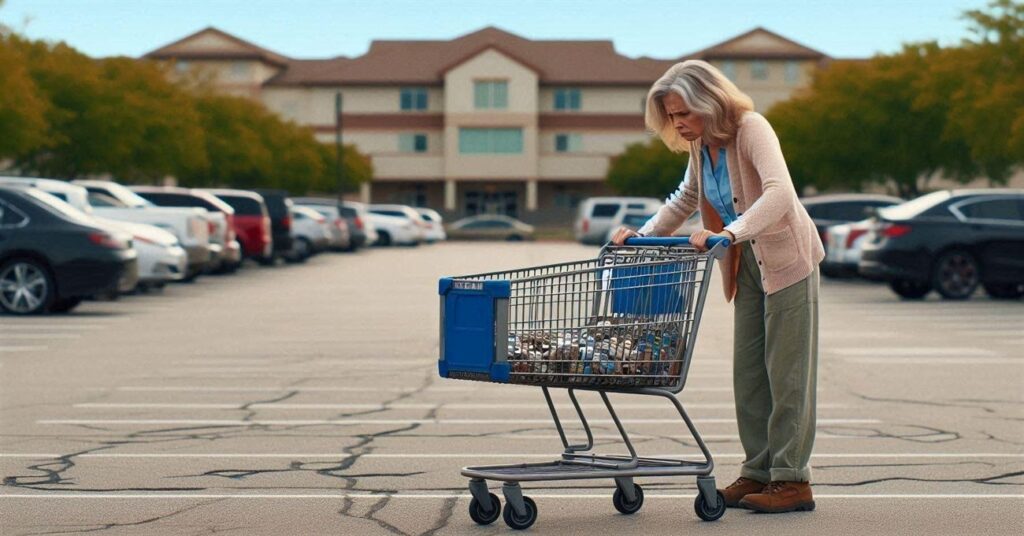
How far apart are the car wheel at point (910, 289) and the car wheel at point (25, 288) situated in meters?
12.5

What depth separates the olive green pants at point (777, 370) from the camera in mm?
6996

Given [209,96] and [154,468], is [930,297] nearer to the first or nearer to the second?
[154,468]

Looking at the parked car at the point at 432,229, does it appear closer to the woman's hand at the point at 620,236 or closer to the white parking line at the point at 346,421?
the white parking line at the point at 346,421

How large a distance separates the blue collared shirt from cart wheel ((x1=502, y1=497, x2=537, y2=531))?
1.49 m

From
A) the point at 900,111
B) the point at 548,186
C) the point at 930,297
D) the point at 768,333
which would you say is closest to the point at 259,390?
the point at 768,333

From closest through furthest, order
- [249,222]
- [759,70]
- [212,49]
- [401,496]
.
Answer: [401,496] < [249,222] < [759,70] < [212,49]

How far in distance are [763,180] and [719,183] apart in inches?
13.5

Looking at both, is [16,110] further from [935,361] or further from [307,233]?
[935,361]

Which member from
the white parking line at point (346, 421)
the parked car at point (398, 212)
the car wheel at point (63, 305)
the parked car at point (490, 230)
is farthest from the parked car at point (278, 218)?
the parked car at point (490, 230)

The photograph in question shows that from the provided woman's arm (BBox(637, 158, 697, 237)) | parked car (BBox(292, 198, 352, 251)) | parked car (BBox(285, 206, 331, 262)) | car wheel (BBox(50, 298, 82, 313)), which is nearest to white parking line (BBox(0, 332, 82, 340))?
car wheel (BBox(50, 298, 82, 313))

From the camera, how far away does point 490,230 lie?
84.7m

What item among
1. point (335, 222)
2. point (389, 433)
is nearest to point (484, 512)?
point (389, 433)

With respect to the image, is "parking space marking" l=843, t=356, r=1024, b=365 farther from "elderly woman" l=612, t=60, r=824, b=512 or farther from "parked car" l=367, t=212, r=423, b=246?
"parked car" l=367, t=212, r=423, b=246

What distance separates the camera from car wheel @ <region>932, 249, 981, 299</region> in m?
24.8
